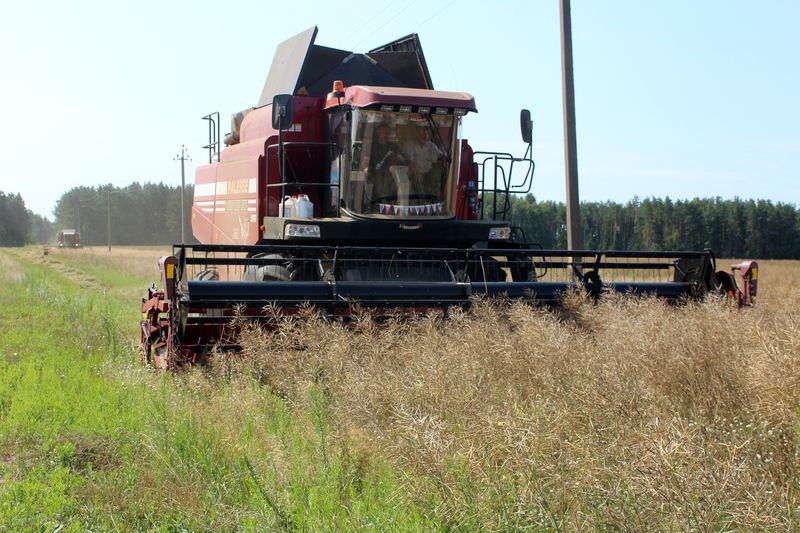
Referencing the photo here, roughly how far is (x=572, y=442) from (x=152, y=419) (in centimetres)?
285

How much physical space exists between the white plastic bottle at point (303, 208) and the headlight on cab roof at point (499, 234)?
2.08m

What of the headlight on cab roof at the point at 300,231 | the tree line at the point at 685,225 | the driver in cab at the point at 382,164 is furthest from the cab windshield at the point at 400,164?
the tree line at the point at 685,225

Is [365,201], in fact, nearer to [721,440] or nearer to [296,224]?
[296,224]

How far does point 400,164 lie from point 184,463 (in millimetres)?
5286

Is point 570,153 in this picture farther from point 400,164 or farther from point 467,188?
point 400,164

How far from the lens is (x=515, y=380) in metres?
4.68

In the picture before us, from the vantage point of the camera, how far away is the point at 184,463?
4.44 meters

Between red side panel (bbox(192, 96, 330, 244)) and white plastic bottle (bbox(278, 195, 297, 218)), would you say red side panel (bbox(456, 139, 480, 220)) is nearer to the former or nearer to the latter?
red side panel (bbox(192, 96, 330, 244))

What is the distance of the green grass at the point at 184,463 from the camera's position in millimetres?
3752

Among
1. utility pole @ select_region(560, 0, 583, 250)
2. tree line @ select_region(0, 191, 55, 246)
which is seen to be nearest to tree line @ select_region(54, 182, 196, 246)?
tree line @ select_region(0, 191, 55, 246)

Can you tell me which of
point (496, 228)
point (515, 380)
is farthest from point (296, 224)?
point (515, 380)

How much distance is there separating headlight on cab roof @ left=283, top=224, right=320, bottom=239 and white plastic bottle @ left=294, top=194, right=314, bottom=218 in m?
0.27

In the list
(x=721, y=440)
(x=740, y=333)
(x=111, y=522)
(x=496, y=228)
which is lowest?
(x=111, y=522)

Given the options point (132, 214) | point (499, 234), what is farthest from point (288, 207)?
point (132, 214)
